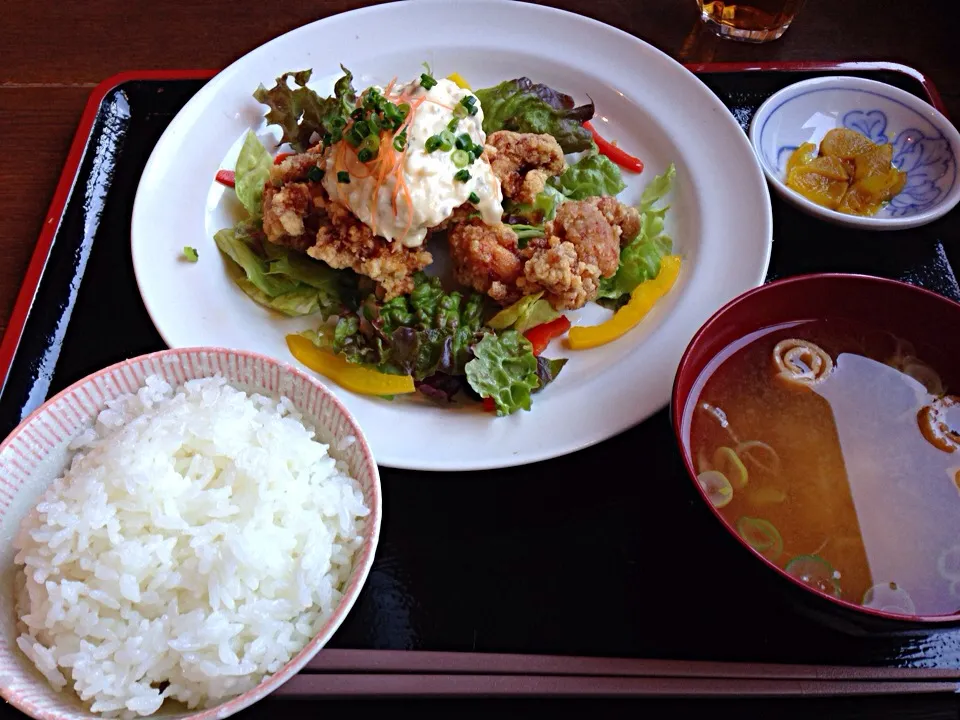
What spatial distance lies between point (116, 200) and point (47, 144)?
512mm

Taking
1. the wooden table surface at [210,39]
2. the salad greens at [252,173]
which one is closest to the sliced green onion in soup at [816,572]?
the salad greens at [252,173]

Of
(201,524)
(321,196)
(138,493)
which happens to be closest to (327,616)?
(201,524)

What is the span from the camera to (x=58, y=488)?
1521 mm

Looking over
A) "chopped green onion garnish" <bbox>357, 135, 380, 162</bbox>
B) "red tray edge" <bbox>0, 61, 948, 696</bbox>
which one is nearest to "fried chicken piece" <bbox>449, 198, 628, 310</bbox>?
"chopped green onion garnish" <bbox>357, 135, 380, 162</bbox>

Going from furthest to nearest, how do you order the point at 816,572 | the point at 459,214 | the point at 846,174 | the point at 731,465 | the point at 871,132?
the point at 871,132 < the point at 846,174 < the point at 459,214 < the point at 731,465 < the point at 816,572

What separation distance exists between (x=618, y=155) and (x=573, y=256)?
2.03 feet

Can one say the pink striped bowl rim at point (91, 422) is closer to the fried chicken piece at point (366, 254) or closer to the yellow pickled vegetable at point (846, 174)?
the fried chicken piece at point (366, 254)

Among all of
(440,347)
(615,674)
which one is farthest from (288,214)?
(615,674)

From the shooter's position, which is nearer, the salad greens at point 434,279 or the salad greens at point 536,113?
the salad greens at point 434,279

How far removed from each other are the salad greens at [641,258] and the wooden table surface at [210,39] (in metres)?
1.03

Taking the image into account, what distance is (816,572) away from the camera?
Result: 62.2 inches

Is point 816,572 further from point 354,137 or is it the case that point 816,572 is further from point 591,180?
point 354,137

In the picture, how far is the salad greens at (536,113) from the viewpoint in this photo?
2.49 metres

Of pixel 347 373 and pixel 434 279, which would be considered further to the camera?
pixel 434 279
